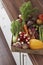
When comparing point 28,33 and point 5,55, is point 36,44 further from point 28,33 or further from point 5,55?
point 5,55

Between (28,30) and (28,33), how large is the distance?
0.13 ft

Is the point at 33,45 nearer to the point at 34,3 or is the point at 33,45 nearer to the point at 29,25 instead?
the point at 29,25

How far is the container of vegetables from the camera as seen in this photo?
151 centimetres

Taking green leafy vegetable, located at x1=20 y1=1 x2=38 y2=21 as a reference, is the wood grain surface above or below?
below

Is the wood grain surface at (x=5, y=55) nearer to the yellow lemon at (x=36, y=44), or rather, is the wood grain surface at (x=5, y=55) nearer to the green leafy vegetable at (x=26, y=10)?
the green leafy vegetable at (x=26, y=10)

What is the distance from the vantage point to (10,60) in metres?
2.58

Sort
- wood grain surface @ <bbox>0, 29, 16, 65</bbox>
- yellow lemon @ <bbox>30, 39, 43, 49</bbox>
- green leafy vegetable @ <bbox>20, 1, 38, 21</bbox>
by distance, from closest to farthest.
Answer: yellow lemon @ <bbox>30, 39, 43, 49</bbox>, green leafy vegetable @ <bbox>20, 1, 38, 21</bbox>, wood grain surface @ <bbox>0, 29, 16, 65</bbox>

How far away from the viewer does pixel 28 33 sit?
164cm

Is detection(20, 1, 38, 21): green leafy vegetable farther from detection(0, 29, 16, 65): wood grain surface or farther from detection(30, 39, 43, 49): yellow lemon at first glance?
detection(0, 29, 16, 65): wood grain surface

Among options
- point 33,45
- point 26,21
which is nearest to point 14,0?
point 26,21

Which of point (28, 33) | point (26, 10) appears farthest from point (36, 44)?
point (26, 10)

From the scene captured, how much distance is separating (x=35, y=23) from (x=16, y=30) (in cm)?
20

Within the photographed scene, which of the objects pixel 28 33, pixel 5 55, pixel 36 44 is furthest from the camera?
pixel 5 55

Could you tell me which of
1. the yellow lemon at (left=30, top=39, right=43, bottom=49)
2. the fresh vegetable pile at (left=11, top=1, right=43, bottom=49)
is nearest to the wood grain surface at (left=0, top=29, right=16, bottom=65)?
the fresh vegetable pile at (left=11, top=1, right=43, bottom=49)
